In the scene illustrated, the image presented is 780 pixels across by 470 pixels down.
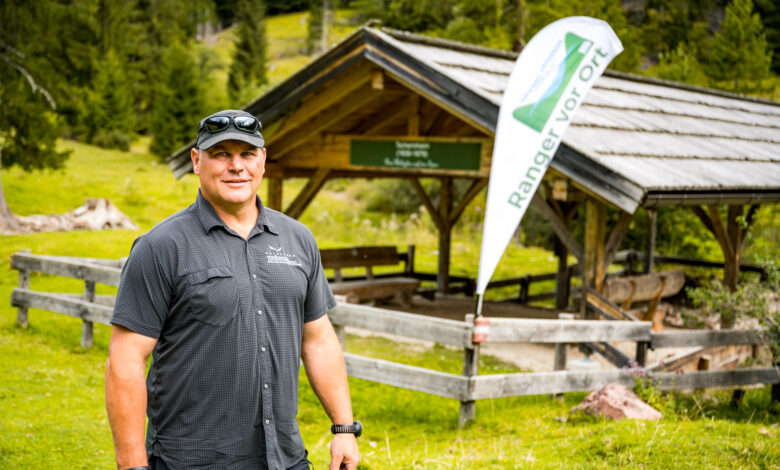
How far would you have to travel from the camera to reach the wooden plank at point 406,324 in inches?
262

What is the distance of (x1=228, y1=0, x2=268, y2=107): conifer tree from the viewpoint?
50.4 metres

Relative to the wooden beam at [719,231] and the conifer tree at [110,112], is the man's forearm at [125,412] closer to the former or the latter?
the wooden beam at [719,231]

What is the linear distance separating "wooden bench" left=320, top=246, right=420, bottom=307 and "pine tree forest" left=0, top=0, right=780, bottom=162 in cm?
1094

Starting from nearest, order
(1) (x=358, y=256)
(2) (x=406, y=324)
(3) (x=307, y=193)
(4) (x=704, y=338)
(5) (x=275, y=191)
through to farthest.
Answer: (2) (x=406, y=324), (4) (x=704, y=338), (3) (x=307, y=193), (5) (x=275, y=191), (1) (x=358, y=256)

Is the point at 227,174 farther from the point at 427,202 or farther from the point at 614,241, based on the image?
the point at 427,202

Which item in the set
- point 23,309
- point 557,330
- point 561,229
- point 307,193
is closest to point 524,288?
point 307,193

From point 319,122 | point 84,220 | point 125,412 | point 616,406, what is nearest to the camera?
point 125,412

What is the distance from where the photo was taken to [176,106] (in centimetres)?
3866

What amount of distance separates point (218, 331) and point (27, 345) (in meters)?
7.08

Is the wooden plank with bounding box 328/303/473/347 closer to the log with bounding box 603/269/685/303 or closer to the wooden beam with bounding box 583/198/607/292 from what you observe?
the wooden beam with bounding box 583/198/607/292

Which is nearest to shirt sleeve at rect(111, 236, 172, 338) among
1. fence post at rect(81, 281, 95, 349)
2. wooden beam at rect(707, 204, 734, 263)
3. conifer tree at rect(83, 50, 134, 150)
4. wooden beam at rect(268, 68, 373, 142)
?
fence post at rect(81, 281, 95, 349)

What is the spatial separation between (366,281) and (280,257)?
9.87 metres

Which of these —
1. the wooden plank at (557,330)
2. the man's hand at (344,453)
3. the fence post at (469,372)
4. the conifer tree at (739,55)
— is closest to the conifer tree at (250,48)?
the conifer tree at (739,55)

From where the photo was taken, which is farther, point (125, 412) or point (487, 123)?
point (487, 123)
